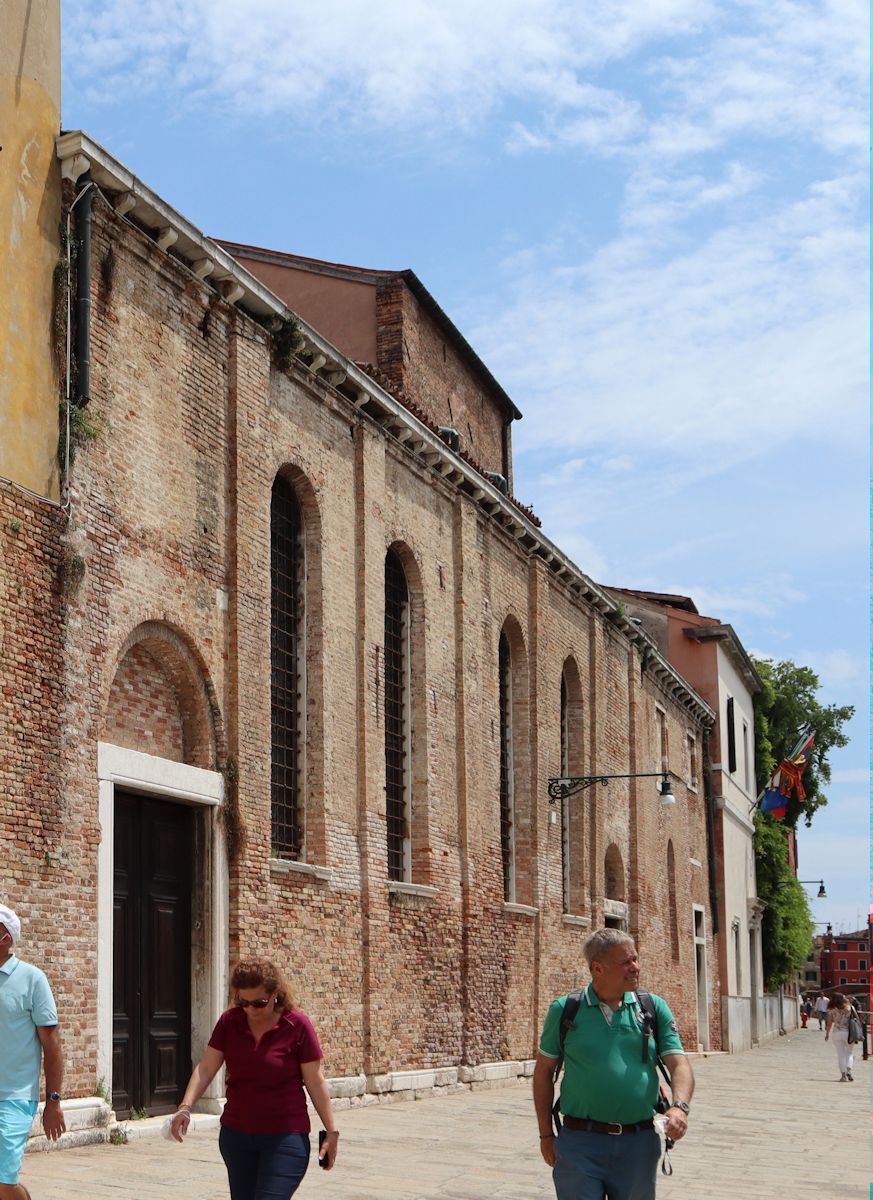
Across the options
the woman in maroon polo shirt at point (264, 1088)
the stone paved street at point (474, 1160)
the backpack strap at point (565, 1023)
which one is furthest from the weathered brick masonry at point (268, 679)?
the backpack strap at point (565, 1023)

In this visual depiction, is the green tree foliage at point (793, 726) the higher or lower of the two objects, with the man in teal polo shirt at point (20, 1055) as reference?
higher

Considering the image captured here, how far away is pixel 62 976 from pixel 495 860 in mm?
9959

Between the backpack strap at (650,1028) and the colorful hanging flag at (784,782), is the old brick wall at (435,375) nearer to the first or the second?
the colorful hanging flag at (784,782)

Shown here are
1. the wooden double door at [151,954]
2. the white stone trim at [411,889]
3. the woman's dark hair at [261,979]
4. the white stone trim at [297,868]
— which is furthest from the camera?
the white stone trim at [411,889]

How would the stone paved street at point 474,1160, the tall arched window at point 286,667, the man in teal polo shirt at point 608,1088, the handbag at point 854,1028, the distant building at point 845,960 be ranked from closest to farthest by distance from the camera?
the man in teal polo shirt at point 608,1088 → the stone paved street at point 474,1160 → the tall arched window at point 286,667 → the handbag at point 854,1028 → the distant building at point 845,960

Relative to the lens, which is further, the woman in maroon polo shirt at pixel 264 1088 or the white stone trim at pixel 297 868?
the white stone trim at pixel 297 868

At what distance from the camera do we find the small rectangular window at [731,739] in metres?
40.7

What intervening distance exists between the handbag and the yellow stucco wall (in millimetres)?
17812

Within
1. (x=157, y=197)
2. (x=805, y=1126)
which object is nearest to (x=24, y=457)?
(x=157, y=197)

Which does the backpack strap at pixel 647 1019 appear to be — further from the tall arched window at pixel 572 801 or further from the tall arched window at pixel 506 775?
the tall arched window at pixel 572 801

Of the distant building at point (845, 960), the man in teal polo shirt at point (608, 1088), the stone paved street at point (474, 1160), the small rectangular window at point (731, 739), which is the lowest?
the distant building at point (845, 960)

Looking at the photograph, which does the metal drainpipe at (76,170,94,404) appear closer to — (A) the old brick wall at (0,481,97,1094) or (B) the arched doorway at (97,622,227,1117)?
(A) the old brick wall at (0,481,97,1094)

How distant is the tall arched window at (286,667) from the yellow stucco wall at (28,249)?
4.05 metres

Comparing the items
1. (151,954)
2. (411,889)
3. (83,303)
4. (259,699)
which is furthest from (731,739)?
(83,303)
